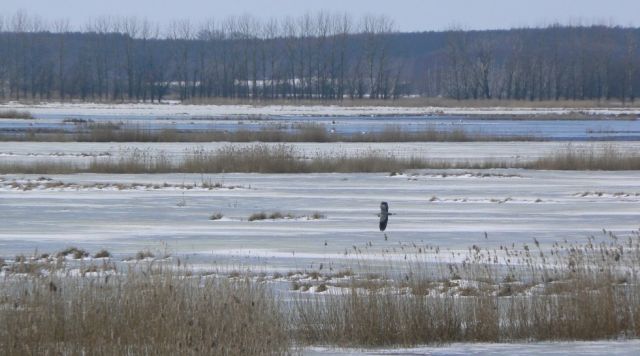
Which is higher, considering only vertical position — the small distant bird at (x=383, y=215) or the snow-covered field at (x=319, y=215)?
the small distant bird at (x=383, y=215)

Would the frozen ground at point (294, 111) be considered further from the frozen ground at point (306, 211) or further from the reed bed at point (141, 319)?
the reed bed at point (141, 319)

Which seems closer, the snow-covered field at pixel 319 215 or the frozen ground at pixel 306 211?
the snow-covered field at pixel 319 215

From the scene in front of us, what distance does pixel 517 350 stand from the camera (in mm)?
10078

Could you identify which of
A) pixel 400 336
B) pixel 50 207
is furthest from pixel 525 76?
pixel 400 336

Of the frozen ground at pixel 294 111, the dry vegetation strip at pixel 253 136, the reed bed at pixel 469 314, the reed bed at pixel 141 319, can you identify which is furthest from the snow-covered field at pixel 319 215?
the frozen ground at pixel 294 111

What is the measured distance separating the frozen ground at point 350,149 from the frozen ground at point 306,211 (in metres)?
7.23

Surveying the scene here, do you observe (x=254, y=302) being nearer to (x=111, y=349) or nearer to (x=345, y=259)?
(x=111, y=349)

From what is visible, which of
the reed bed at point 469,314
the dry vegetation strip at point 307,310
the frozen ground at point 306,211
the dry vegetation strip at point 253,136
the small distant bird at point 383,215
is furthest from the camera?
the dry vegetation strip at point 253,136

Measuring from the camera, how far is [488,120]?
3059 inches

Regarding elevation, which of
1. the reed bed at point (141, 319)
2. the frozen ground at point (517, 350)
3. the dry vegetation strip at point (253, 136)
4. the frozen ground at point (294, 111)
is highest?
the frozen ground at point (294, 111)

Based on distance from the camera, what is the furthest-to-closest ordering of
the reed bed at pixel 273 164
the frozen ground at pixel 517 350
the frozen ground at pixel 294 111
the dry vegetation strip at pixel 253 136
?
the frozen ground at pixel 294 111, the dry vegetation strip at pixel 253 136, the reed bed at pixel 273 164, the frozen ground at pixel 517 350

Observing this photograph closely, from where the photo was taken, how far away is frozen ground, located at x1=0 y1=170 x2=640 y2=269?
16.6 metres

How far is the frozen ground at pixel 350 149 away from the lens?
38.6 m

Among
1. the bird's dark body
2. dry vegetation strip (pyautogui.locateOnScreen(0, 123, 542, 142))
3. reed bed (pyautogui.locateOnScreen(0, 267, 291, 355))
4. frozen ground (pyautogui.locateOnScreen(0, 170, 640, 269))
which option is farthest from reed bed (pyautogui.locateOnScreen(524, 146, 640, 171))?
reed bed (pyautogui.locateOnScreen(0, 267, 291, 355))
